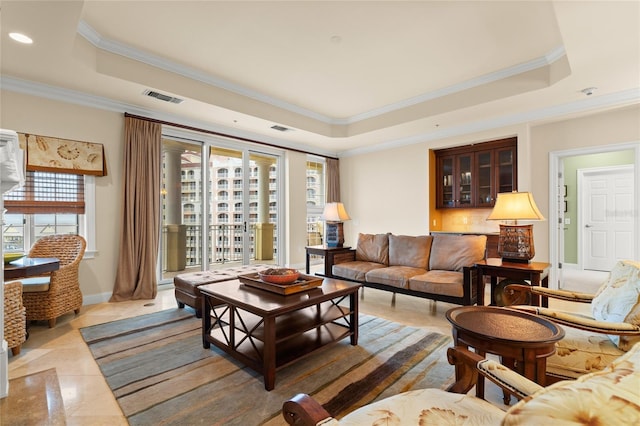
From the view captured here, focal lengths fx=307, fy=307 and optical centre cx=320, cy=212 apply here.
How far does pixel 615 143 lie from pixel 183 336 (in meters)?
5.65

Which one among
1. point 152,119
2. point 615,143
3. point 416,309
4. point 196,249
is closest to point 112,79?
point 152,119

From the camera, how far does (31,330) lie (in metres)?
2.97

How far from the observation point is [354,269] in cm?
404

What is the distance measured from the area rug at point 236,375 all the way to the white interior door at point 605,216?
539cm

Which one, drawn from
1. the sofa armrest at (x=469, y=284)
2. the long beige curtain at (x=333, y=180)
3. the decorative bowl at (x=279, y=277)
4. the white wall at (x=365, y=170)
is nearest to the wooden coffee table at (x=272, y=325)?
the decorative bowl at (x=279, y=277)

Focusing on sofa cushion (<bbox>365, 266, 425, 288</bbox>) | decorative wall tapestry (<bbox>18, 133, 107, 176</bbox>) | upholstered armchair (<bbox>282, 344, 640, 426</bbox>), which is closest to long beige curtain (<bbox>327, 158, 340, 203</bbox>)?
sofa cushion (<bbox>365, 266, 425, 288</bbox>)

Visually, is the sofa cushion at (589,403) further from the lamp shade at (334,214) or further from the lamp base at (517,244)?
the lamp shade at (334,214)

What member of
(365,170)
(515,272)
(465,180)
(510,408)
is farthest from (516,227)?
(365,170)

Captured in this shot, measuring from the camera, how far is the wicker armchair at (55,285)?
9.67 feet

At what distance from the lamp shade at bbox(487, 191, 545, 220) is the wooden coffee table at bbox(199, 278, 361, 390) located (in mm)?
1624

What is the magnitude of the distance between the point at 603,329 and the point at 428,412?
111 cm

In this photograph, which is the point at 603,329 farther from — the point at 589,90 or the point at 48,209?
the point at 48,209

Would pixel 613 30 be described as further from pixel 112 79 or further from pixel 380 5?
pixel 112 79

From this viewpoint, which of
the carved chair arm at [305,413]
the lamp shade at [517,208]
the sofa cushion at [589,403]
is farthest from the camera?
the lamp shade at [517,208]
